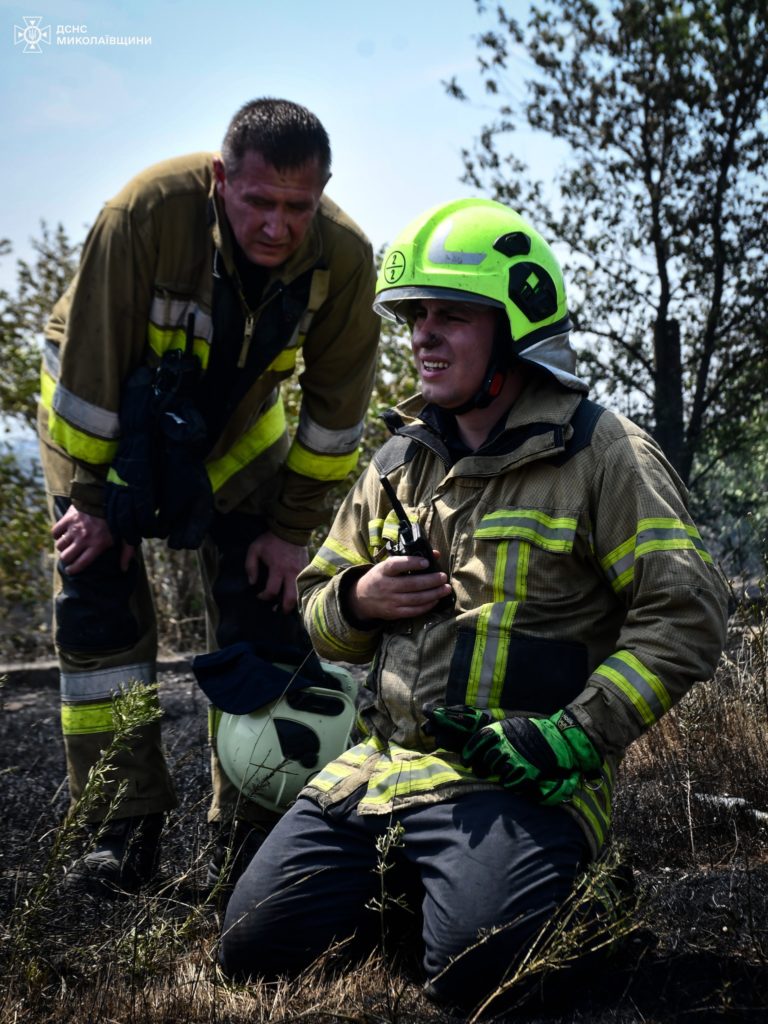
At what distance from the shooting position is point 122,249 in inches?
140

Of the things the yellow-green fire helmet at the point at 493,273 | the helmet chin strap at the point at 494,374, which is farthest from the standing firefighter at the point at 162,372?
the helmet chin strap at the point at 494,374

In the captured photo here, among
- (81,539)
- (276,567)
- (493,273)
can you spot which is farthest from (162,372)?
(493,273)

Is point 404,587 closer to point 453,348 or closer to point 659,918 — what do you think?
point 453,348

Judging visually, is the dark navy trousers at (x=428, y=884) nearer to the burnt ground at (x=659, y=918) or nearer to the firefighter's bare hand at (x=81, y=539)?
the burnt ground at (x=659, y=918)

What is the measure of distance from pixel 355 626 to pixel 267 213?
1.42 m

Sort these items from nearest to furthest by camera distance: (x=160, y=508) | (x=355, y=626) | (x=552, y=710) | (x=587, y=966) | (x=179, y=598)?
(x=587, y=966) < (x=552, y=710) < (x=355, y=626) < (x=160, y=508) < (x=179, y=598)

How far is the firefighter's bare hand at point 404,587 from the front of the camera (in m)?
2.82

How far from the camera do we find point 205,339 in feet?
12.3

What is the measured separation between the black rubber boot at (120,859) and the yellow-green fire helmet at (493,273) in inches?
66.4

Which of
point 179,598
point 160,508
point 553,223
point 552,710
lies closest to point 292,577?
point 160,508

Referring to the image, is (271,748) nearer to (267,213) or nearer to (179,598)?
(267,213)

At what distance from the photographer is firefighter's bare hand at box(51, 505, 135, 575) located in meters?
3.70

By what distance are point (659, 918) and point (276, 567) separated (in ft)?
6.12

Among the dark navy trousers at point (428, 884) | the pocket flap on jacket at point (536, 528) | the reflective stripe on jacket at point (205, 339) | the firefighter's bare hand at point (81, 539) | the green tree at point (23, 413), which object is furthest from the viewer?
the green tree at point (23, 413)
